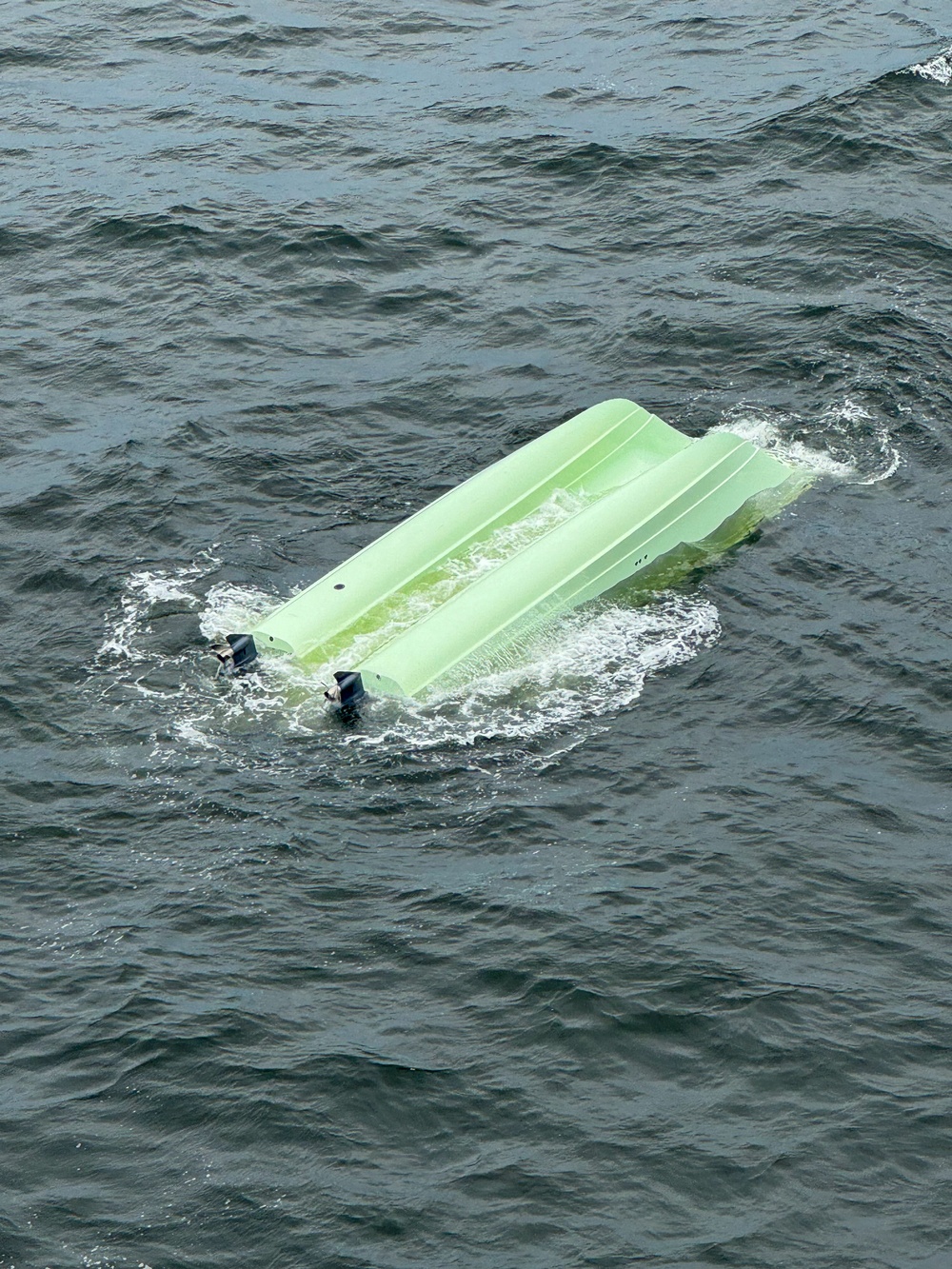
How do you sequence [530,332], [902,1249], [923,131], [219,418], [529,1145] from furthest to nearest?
[923,131], [530,332], [219,418], [529,1145], [902,1249]

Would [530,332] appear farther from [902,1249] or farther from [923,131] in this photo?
[902,1249]

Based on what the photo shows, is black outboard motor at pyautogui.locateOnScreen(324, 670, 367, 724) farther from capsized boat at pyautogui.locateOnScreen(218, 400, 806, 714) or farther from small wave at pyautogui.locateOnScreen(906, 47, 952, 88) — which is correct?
small wave at pyautogui.locateOnScreen(906, 47, 952, 88)

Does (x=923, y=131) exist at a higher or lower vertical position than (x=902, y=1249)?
higher

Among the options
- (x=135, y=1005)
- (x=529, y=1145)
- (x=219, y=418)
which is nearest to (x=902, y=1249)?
(x=529, y=1145)

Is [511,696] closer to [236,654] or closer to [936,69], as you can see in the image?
[236,654]

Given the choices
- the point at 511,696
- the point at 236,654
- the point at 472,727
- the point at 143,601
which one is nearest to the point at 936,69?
the point at 511,696

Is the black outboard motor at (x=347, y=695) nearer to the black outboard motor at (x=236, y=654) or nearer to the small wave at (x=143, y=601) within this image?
the black outboard motor at (x=236, y=654)

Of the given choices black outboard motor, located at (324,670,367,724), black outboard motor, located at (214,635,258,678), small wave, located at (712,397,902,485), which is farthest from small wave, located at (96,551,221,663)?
small wave, located at (712,397,902,485)

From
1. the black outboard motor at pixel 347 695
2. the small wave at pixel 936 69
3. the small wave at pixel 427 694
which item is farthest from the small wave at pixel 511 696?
the small wave at pixel 936 69
